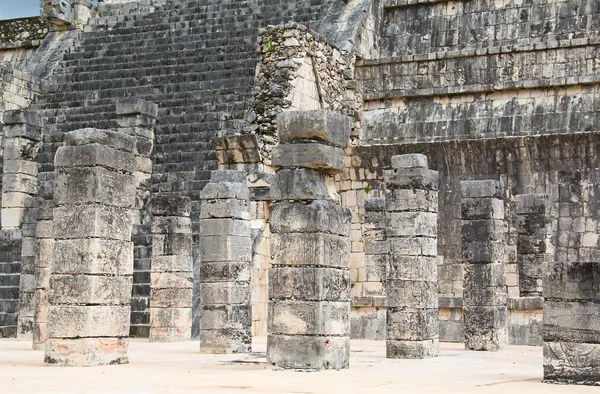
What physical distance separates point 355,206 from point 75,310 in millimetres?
10657

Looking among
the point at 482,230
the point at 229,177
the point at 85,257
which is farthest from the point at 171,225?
the point at 85,257

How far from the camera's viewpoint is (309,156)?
12.8 meters

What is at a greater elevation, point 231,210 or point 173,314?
point 231,210

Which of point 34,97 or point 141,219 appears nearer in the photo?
point 141,219

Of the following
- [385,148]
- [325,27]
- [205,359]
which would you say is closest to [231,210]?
[205,359]

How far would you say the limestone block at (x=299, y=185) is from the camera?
42.0 feet

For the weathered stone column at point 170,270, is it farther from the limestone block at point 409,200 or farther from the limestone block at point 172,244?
the limestone block at point 409,200

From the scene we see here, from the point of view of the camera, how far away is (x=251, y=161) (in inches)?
842

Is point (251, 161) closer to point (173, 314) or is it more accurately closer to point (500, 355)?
point (173, 314)

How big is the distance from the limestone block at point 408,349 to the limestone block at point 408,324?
6 cm

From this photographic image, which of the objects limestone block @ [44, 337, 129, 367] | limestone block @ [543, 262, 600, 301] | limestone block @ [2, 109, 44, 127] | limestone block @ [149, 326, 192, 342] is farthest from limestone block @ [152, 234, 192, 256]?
limestone block @ [543, 262, 600, 301]

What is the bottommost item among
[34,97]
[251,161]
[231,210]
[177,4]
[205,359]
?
[205,359]

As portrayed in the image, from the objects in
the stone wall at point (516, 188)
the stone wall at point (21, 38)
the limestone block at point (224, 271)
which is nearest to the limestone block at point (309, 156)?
the limestone block at point (224, 271)

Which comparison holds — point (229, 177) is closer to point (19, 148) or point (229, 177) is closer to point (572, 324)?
point (572, 324)
